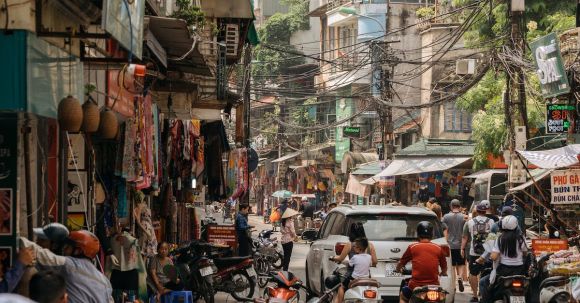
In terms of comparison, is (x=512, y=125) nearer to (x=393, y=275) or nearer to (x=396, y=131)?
(x=393, y=275)

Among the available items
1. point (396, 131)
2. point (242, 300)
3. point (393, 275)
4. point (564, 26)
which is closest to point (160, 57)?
point (393, 275)

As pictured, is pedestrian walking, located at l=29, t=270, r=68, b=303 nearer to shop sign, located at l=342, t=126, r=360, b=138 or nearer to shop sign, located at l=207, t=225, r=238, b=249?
shop sign, located at l=207, t=225, r=238, b=249

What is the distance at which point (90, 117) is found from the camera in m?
10.1

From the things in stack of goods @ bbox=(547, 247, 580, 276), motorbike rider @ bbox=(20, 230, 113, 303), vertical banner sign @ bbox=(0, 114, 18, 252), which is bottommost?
stack of goods @ bbox=(547, 247, 580, 276)

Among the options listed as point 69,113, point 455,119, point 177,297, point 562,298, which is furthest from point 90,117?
point 455,119

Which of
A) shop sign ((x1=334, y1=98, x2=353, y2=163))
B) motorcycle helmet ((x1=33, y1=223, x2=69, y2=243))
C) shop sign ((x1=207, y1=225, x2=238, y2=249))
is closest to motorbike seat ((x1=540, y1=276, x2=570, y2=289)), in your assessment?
motorcycle helmet ((x1=33, y1=223, x2=69, y2=243))

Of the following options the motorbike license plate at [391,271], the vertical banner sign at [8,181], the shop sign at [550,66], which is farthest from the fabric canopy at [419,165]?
the vertical banner sign at [8,181]

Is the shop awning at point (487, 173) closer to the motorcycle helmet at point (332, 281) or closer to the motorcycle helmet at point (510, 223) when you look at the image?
the motorcycle helmet at point (510, 223)

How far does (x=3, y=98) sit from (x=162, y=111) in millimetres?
10363

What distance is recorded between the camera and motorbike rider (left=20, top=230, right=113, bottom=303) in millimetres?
8430

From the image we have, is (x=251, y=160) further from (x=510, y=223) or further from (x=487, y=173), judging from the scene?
(x=510, y=223)

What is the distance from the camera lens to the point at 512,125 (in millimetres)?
24625

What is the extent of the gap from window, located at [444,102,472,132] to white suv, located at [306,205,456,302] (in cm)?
2858

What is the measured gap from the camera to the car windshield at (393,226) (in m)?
16.4
